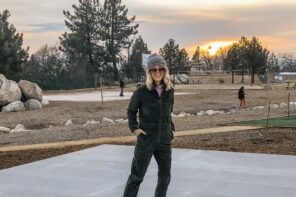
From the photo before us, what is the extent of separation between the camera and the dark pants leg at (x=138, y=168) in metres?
5.22

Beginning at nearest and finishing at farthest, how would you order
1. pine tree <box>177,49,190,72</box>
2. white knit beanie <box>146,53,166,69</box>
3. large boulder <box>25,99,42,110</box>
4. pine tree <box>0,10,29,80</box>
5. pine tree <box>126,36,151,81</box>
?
1. white knit beanie <box>146,53,166,69</box>
2. large boulder <box>25,99,42,110</box>
3. pine tree <box>0,10,29,80</box>
4. pine tree <box>126,36,151,81</box>
5. pine tree <box>177,49,190,72</box>

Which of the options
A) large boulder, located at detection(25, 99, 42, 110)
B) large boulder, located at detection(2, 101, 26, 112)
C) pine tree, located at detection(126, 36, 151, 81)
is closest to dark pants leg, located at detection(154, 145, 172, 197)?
large boulder, located at detection(2, 101, 26, 112)

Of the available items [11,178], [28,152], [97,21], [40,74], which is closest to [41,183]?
[11,178]

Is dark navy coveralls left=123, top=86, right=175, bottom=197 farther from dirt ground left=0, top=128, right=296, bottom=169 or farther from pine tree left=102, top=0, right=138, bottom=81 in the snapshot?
pine tree left=102, top=0, right=138, bottom=81

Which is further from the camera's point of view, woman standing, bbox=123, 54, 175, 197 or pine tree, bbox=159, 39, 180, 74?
pine tree, bbox=159, 39, 180, 74

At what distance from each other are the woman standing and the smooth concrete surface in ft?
3.66

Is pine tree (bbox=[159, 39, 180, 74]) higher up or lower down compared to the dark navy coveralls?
higher up

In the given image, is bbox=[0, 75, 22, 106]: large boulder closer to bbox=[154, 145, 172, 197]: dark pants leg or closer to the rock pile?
the rock pile

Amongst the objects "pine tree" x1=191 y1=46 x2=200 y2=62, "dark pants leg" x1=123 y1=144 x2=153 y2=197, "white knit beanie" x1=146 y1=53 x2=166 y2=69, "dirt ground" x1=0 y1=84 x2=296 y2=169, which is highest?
"pine tree" x1=191 y1=46 x2=200 y2=62

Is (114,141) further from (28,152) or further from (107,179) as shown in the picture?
(107,179)

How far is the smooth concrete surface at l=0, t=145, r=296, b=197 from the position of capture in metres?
6.50

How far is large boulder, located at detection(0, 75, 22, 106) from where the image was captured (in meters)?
25.9

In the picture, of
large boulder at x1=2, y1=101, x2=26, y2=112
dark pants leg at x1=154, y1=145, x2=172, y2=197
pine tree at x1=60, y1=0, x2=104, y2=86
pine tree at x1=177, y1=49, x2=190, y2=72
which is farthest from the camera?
pine tree at x1=177, y1=49, x2=190, y2=72

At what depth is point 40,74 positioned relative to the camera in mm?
56812
